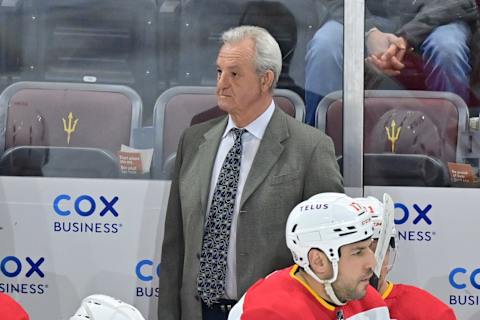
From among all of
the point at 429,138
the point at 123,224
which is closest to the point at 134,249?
the point at 123,224

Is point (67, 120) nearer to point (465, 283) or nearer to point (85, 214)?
point (85, 214)

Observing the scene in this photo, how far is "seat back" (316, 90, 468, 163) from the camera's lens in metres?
5.27

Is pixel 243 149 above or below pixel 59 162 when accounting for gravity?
above

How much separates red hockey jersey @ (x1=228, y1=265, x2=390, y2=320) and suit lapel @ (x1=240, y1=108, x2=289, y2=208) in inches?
25.1

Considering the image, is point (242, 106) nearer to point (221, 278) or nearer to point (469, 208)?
point (221, 278)

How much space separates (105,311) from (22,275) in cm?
151

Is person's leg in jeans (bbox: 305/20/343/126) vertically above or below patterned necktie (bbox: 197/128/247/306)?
above

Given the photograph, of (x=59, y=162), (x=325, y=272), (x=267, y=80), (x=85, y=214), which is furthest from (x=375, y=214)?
(x=59, y=162)

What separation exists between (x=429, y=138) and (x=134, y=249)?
1.36 m

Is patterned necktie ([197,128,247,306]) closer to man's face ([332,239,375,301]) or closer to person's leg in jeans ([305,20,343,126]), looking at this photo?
person's leg in jeans ([305,20,343,126])

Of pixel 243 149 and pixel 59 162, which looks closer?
pixel 243 149

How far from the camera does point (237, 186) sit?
477cm

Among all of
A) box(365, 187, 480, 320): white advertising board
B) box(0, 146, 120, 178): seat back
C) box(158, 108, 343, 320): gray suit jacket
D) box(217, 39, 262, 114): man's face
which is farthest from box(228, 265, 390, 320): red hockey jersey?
box(0, 146, 120, 178): seat back

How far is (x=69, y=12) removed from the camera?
5.34m
